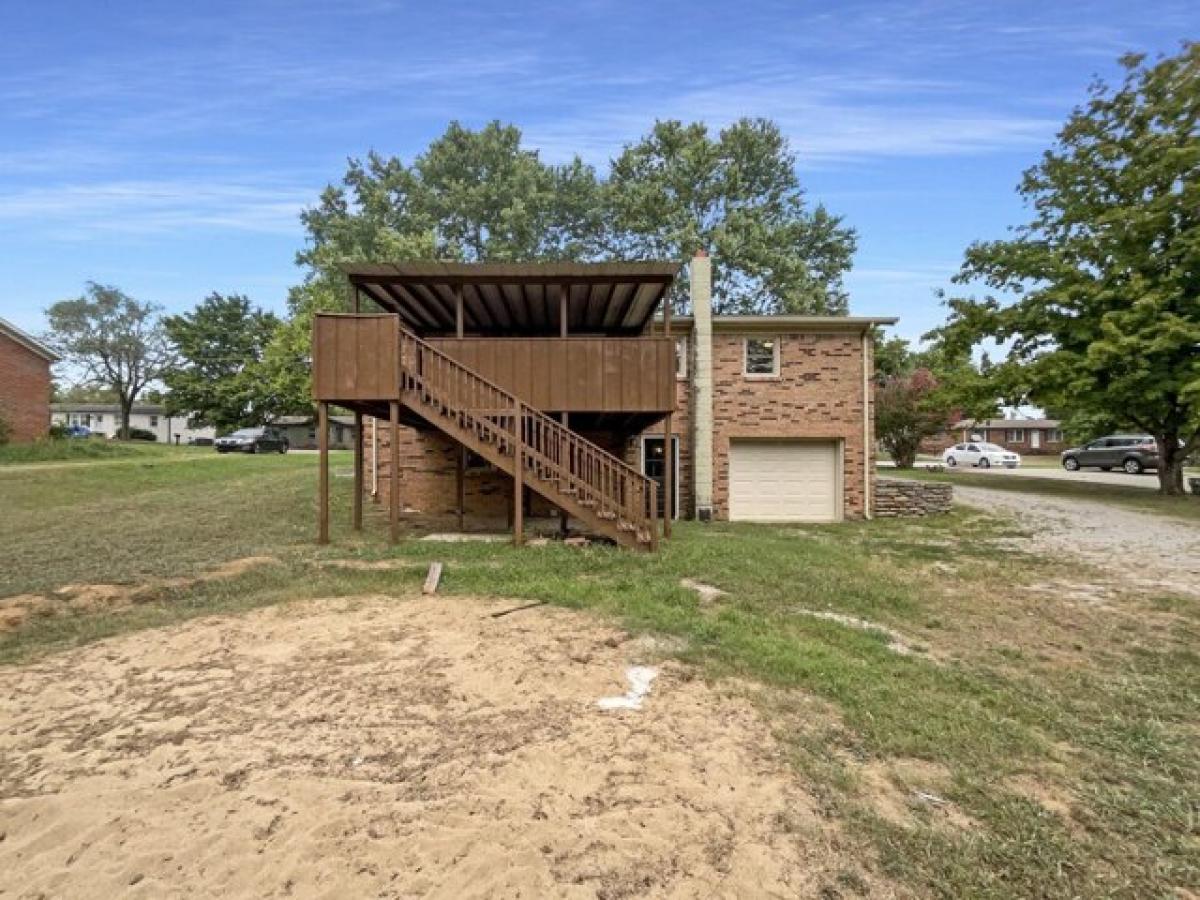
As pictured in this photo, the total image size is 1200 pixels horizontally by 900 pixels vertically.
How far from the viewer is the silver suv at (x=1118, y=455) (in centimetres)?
2689

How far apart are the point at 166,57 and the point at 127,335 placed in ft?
159

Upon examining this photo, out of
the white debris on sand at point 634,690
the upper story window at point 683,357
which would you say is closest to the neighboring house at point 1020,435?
the upper story window at point 683,357

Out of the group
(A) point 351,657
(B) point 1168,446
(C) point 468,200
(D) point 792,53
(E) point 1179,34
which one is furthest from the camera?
(C) point 468,200

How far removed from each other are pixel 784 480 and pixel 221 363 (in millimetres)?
44574

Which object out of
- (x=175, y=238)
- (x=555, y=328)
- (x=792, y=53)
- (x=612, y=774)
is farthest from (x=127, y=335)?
(x=612, y=774)

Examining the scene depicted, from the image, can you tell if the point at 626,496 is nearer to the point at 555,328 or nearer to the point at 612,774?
the point at 555,328

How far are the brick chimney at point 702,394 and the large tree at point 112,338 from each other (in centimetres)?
5066

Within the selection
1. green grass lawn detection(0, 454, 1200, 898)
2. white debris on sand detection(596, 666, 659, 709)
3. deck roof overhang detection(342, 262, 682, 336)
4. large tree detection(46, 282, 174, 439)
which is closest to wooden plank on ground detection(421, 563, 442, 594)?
green grass lawn detection(0, 454, 1200, 898)

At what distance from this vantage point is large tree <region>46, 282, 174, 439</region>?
164ft

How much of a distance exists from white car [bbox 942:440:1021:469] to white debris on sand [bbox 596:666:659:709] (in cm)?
3447

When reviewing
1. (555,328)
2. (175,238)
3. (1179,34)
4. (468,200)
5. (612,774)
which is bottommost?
(612,774)

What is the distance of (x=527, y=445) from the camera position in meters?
10.3

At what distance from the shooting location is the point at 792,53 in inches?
503

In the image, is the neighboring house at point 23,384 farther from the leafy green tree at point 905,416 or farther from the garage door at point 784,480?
the leafy green tree at point 905,416
